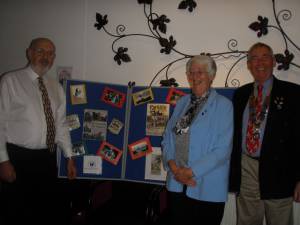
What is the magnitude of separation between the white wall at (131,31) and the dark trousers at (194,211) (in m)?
1.19

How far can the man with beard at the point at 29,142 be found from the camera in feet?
6.26

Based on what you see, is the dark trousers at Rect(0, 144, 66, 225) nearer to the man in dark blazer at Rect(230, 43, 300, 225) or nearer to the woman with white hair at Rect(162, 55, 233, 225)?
the woman with white hair at Rect(162, 55, 233, 225)

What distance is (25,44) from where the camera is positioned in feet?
9.28

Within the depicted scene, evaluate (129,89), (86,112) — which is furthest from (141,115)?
(86,112)

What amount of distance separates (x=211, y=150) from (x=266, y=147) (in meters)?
0.39

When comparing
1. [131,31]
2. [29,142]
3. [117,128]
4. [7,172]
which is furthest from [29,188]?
[131,31]

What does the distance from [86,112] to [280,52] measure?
174cm

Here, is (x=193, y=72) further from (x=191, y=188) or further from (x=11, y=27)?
(x=11, y=27)

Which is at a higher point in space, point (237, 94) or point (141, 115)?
point (237, 94)

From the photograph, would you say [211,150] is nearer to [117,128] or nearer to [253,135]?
[253,135]

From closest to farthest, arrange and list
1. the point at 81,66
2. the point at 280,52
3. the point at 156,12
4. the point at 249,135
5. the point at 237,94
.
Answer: the point at 249,135 < the point at 237,94 < the point at 280,52 < the point at 156,12 < the point at 81,66

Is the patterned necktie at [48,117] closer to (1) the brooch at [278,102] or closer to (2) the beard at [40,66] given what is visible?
(2) the beard at [40,66]

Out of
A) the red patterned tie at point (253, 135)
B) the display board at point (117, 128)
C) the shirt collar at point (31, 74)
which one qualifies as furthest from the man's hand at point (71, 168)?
the red patterned tie at point (253, 135)

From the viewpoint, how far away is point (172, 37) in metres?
2.46
